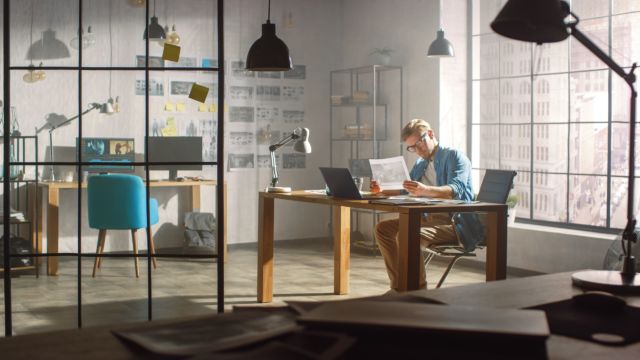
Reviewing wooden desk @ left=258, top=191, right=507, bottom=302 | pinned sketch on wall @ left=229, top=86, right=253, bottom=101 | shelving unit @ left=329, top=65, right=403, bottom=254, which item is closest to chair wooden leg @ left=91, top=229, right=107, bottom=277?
wooden desk @ left=258, top=191, right=507, bottom=302

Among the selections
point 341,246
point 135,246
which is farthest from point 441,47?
point 135,246

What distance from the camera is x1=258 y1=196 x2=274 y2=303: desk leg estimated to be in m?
5.68

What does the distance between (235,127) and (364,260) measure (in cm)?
216

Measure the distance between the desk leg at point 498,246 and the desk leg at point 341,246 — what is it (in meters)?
1.29

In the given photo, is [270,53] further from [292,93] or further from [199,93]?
[292,93]

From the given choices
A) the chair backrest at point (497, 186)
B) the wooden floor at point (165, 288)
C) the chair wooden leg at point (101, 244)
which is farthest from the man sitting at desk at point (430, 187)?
the chair wooden leg at point (101, 244)

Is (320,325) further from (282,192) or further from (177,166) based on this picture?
(282,192)

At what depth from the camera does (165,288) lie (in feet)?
14.9

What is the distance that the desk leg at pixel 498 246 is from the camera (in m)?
4.65

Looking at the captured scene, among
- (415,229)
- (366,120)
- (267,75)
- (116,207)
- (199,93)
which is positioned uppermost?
(267,75)

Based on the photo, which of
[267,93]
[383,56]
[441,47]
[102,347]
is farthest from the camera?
[267,93]

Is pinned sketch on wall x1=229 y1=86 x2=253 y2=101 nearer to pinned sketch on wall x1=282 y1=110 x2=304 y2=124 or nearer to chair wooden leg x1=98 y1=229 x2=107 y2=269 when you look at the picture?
pinned sketch on wall x1=282 y1=110 x2=304 y2=124

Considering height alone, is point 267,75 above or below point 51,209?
above

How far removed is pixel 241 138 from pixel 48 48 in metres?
4.49
